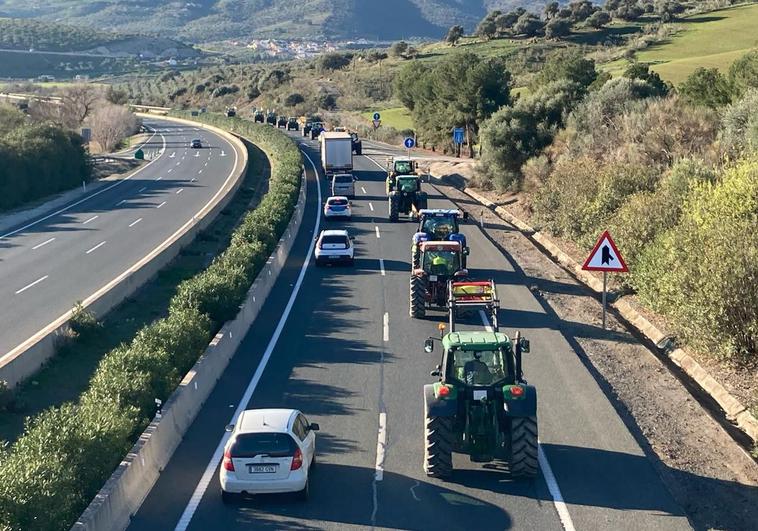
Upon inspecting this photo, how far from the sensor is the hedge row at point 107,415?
37.0 feet

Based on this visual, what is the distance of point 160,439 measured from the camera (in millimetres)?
15141

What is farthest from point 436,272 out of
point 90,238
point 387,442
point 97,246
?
point 90,238

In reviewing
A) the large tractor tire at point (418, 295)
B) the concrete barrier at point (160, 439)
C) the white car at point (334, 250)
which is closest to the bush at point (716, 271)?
the large tractor tire at point (418, 295)

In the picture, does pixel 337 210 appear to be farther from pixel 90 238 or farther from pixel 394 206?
pixel 90 238

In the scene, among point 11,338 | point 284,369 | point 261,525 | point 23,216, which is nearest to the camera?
point 261,525

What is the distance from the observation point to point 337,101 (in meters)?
142

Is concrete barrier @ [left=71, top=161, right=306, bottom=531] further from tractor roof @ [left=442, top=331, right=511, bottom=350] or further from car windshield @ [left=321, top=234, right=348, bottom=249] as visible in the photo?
car windshield @ [left=321, top=234, right=348, bottom=249]

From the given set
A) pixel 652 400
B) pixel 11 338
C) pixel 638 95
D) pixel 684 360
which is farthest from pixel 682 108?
pixel 11 338

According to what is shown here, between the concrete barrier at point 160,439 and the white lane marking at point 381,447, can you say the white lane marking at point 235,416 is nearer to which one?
the concrete barrier at point 160,439

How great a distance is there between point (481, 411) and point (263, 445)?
3.42 metres

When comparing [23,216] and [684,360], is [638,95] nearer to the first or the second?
[684,360]

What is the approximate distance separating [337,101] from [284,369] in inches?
4912

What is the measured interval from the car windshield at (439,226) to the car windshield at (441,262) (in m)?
6.35

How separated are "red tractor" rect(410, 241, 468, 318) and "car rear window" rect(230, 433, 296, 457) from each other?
40.2ft
